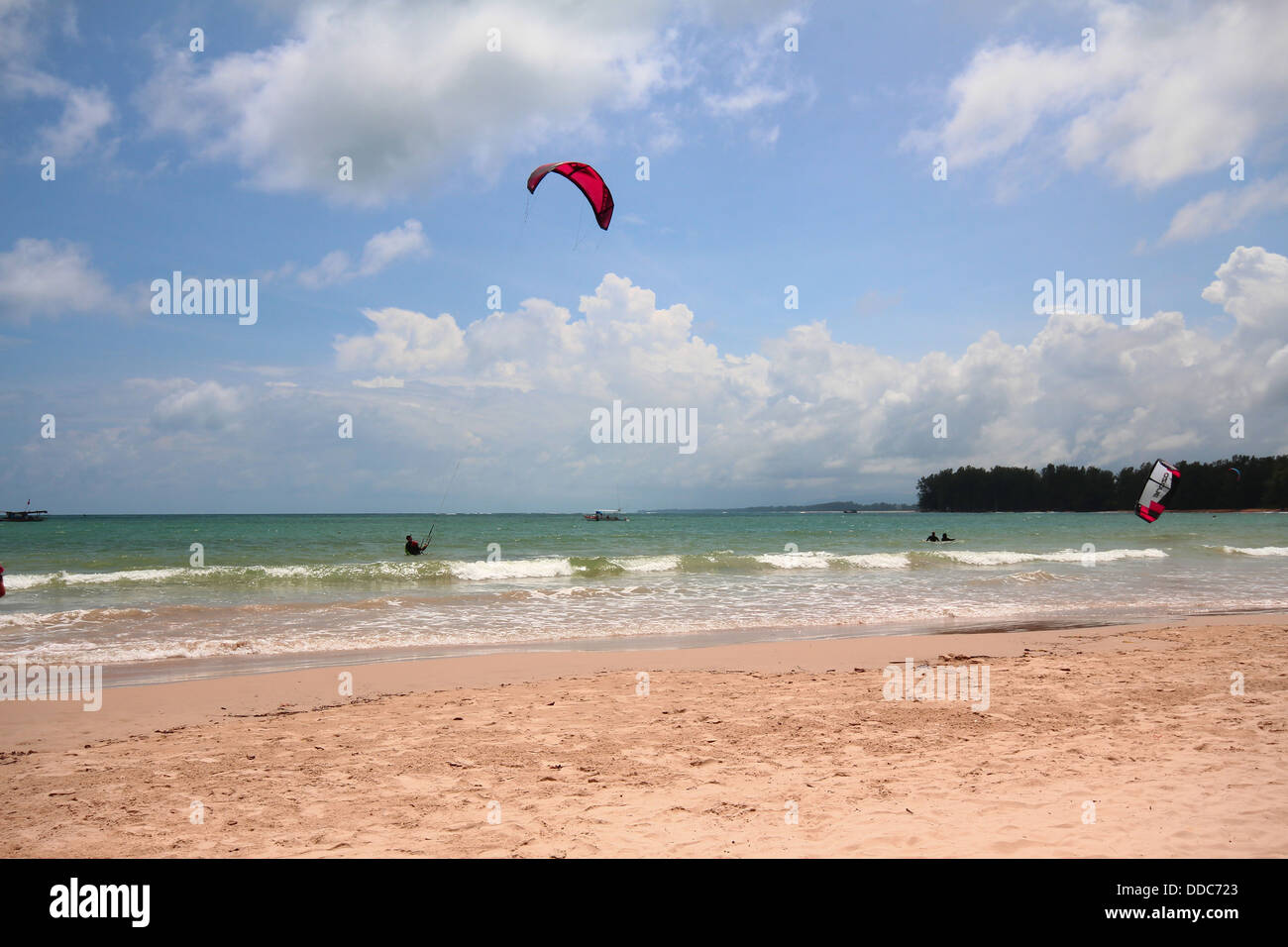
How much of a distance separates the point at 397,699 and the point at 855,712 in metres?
4.85

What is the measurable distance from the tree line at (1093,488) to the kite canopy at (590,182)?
234ft

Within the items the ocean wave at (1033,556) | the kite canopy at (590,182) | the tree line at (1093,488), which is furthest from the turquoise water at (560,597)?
the tree line at (1093,488)

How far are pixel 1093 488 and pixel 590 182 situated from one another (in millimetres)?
110075

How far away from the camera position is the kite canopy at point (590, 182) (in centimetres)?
1259

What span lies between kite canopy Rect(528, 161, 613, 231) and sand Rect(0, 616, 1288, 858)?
863 centimetres

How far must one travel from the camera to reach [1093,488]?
331 ft

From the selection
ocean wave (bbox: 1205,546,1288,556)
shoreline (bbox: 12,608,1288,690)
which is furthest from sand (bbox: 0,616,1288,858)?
ocean wave (bbox: 1205,546,1288,556)

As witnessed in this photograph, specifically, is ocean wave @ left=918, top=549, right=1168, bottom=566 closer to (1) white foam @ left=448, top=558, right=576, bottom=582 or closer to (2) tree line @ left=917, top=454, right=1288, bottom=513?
(1) white foam @ left=448, top=558, right=576, bottom=582

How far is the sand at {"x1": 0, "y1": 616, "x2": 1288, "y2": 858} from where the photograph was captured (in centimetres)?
382

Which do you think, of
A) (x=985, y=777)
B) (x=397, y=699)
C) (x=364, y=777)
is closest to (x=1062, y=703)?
(x=985, y=777)

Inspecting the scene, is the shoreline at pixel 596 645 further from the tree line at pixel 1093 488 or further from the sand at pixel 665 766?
the tree line at pixel 1093 488
